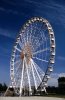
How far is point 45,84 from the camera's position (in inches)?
1561

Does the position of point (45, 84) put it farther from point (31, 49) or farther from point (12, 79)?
point (12, 79)

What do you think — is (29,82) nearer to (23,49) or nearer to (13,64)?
(23,49)

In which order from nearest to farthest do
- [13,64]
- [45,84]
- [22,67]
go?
[45,84], [22,67], [13,64]

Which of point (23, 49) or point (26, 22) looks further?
point (26, 22)

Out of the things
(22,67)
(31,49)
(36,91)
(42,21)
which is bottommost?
(36,91)

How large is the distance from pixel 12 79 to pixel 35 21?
33.7 ft

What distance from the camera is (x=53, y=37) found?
135 feet

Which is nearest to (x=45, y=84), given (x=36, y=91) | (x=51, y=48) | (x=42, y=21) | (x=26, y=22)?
(x=36, y=91)

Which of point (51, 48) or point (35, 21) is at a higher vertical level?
point (35, 21)

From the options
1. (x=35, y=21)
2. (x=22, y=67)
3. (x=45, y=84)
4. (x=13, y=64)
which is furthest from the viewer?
(x=13, y=64)

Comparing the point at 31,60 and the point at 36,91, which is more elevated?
the point at 31,60

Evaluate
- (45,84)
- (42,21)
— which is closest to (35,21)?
(42,21)

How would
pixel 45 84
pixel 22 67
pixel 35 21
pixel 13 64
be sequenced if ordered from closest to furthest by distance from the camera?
1. pixel 45 84
2. pixel 22 67
3. pixel 35 21
4. pixel 13 64

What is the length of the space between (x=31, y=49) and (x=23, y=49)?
153 centimetres
